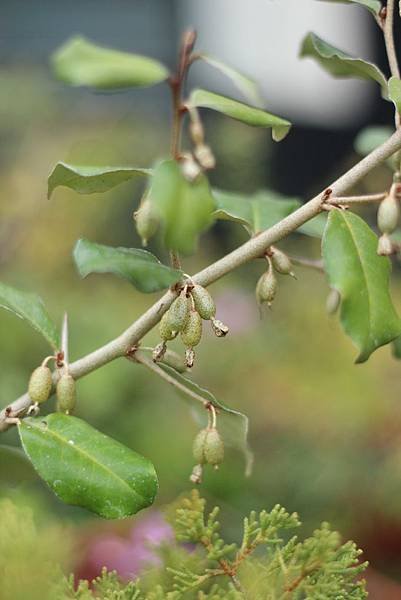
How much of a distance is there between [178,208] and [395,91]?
16 cm

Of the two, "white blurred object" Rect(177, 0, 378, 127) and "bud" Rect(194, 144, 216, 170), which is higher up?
"white blurred object" Rect(177, 0, 378, 127)

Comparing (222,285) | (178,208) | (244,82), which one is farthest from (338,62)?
(222,285)

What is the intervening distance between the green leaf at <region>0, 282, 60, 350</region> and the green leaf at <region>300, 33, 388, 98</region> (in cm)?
25

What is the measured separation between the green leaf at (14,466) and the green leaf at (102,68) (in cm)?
29

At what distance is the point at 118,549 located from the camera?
102cm

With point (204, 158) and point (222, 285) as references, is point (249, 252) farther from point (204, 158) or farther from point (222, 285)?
point (222, 285)

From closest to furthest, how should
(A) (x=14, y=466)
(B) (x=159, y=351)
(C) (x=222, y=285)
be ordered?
(B) (x=159, y=351), (A) (x=14, y=466), (C) (x=222, y=285)

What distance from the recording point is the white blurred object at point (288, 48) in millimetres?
3807

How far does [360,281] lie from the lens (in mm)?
551

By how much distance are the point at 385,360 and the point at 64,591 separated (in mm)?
1353

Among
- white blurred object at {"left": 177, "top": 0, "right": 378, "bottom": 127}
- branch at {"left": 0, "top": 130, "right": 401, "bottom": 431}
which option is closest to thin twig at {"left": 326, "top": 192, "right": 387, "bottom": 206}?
branch at {"left": 0, "top": 130, "right": 401, "bottom": 431}

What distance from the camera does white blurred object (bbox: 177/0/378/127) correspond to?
3.81 metres

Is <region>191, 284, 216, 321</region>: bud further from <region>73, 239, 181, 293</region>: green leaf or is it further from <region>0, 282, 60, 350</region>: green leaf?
<region>0, 282, 60, 350</region>: green leaf

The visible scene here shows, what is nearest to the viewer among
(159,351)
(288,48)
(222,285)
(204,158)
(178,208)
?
(178,208)
